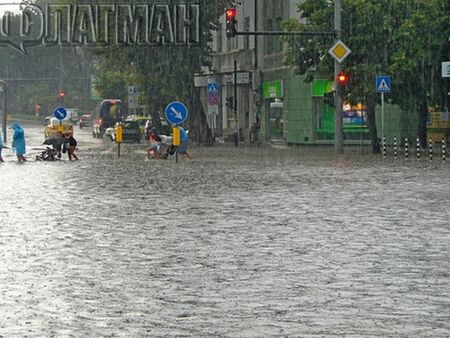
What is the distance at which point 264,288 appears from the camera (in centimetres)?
1137

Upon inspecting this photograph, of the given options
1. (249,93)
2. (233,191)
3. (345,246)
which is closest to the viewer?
(345,246)

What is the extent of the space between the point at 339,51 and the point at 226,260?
34046 mm

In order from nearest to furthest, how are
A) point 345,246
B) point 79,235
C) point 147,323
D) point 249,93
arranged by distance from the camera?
1. point 147,323
2. point 345,246
3. point 79,235
4. point 249,93

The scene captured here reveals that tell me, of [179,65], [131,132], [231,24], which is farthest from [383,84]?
[131,132]

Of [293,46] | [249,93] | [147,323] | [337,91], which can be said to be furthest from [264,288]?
[249,93]

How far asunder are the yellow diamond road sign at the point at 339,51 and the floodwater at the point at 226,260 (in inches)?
763

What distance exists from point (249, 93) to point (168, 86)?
34.3 ft

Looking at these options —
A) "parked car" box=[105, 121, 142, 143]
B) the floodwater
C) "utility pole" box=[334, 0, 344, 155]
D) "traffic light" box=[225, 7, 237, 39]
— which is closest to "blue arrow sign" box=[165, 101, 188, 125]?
"traffic light" box=[225, 7, 237, 39]

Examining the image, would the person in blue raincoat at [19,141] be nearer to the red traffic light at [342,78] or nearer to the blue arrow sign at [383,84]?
the red traffic light at [342,78]

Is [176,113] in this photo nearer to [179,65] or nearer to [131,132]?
[179,65]

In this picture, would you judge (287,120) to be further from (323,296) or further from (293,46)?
(323,296)

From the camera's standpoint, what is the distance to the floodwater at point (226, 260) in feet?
31.2

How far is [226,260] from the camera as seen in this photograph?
13.6 metres

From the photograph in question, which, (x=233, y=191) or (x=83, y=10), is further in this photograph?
(x=83, y=10)
